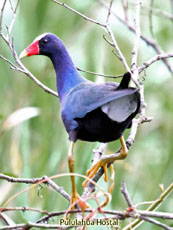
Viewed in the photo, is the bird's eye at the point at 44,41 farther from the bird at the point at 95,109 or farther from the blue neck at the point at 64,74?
the bird at the point at 95,109

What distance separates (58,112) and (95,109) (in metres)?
1.51

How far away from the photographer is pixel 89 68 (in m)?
3.84

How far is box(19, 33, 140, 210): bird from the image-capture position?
2.35m

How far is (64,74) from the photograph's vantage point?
287 cm

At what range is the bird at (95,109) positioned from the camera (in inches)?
92.6

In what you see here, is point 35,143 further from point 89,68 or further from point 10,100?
point 89,68

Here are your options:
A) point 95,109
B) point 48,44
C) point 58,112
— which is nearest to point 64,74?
point 48,44

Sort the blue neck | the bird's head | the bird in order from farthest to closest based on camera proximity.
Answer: the bird's head < the blue neck < the bird

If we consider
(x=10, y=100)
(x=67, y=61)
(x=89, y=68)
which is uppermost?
(x=67, y=61)

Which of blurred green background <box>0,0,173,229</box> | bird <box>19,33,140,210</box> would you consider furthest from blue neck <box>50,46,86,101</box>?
blurred green background <box>0,0,173,229</box>

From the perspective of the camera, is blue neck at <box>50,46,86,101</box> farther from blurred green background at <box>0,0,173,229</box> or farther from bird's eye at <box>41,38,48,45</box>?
blurred green background at <box>0,0,173,229</box>

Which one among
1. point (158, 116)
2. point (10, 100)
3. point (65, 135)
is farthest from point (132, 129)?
point (158, 116)

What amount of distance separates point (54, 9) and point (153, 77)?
96cm

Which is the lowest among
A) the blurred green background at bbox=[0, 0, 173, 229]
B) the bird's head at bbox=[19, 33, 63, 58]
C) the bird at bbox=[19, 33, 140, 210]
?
the blurred green background at bbox=[0, 0, 173, 229]
